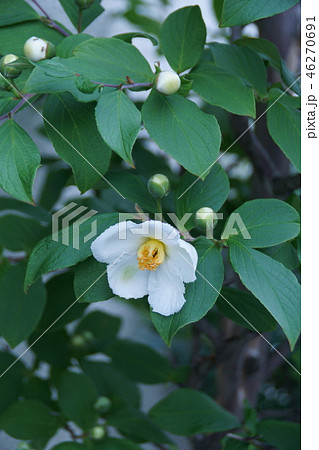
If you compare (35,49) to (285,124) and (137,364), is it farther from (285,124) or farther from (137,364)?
(137,364)

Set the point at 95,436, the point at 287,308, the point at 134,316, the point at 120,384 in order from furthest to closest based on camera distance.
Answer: the point at 134,316 → the point at 120,384 → the point at 95,436 → the point at 287,308

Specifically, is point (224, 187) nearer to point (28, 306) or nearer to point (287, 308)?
point (287, 308)

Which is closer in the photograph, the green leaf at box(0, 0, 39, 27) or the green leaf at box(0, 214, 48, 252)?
the green leaf at box(0, 0, 39, 27)

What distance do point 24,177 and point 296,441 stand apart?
0.56 m

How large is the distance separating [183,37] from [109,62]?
112 mm

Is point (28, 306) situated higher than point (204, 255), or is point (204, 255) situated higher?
point (204, 255)

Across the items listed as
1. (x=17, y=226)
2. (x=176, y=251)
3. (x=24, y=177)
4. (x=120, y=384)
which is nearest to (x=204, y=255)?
(x=176, y=251)

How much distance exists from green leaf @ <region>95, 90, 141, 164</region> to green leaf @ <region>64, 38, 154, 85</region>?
0.09ft

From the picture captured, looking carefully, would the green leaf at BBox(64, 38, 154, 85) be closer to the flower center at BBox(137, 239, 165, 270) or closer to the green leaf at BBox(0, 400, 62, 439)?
the flower center at BBox(137, 239, 165, 270)

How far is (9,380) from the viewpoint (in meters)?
0.96

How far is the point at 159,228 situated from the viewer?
558 mm

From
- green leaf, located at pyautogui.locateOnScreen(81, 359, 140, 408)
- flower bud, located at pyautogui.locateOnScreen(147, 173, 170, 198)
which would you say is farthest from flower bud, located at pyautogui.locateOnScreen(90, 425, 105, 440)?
flower bud, located at pyautogui.locateOnScreen(147, 173, 170, 198)

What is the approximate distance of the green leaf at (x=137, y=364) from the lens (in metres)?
1.07

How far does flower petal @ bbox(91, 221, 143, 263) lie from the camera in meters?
0.56
